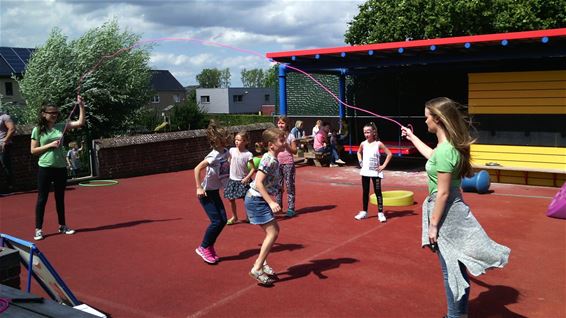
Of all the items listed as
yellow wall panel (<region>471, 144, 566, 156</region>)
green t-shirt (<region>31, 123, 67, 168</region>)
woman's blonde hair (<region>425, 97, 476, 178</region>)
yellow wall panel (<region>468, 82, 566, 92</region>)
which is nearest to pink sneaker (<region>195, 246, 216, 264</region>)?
green t-shirt (<region>31, 123, 67, 168</region>)

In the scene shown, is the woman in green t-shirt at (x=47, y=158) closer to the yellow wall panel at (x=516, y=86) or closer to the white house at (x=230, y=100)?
the yellow wall panel at (x=516, y=86)

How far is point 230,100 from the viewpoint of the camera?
72438 millimetres

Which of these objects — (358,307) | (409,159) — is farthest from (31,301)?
(409,159)

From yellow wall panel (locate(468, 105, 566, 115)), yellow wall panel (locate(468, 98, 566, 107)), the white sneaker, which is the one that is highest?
yellow wall panel (locate(468, 98, 566, 107))

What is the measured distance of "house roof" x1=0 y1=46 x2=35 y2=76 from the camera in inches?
1826

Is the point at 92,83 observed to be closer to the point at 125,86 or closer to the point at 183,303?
the point at 125,86

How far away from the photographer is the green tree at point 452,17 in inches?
1001

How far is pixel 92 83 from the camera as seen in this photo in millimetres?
21875

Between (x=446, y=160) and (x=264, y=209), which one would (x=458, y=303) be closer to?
(x=446, y=160)

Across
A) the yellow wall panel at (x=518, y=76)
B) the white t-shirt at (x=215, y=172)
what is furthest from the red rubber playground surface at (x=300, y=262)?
the yellow wall panel at (x=518, y=76)

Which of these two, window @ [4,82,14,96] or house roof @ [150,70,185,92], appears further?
house roof @ [150,70,185,92]

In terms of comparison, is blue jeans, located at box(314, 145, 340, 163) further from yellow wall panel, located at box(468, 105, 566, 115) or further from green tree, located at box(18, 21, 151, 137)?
green tree, located at box(18, 21, 151, 137)

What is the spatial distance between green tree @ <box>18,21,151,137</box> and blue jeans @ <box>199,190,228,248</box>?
1706 centimetres

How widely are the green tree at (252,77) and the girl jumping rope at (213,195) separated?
14881 centimetres
